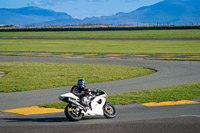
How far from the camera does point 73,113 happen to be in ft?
43.4

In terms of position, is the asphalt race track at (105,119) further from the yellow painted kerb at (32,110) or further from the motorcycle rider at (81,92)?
the motorcycle rider at (81,92)

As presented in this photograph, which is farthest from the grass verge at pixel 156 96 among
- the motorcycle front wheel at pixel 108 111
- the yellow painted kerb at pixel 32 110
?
the motorcycle front wheel at pixel 108 111

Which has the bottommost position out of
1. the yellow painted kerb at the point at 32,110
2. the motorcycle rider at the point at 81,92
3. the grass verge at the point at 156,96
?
the grass verge at the point at 156,96

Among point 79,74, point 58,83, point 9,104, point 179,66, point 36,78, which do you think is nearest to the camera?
point 9,104

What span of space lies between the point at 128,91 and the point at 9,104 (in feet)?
21.2

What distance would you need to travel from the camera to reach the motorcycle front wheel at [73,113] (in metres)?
13.1

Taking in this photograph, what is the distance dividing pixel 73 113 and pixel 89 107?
660 mm

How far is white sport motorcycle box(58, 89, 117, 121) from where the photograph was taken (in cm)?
1314

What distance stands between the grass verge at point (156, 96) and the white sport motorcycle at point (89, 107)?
307 centimetres

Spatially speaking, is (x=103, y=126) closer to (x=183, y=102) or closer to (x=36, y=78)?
(x=183, y=102)

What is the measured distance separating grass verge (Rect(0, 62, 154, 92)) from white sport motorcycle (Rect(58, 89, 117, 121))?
8965mm

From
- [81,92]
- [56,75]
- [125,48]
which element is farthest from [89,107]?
[125,48]

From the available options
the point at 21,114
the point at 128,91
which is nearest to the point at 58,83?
the point at 128,91

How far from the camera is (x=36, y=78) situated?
86.5 ft
